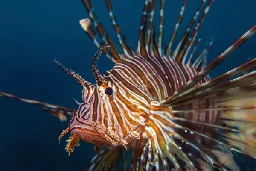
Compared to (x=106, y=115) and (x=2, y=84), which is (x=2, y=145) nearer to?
(x=2, y=84)

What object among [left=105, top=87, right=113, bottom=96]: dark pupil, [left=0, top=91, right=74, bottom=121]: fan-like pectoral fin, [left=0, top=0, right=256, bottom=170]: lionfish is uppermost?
[left=0, top=91, right=74, bottom=121]: fan-like pectoral fin

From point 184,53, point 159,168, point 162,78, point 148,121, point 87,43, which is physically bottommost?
point 159,168

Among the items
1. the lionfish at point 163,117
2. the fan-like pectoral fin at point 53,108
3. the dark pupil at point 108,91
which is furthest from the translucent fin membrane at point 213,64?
the fan-like pectoral fin at point 53,108

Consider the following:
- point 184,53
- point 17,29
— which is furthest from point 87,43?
point 184,53

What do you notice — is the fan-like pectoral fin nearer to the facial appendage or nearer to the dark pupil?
the facial appendage

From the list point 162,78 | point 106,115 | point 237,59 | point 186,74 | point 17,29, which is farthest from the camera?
point 237,59

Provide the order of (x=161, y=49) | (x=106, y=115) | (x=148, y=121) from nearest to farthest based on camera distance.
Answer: (x=106, y=115) → (x=148, y=121) → (x=161, y=49)

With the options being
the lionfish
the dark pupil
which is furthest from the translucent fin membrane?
the dark pupil

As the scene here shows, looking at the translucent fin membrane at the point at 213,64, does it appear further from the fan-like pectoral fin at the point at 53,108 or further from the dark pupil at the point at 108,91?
the fan-like pectoral fin at the point at 53,108

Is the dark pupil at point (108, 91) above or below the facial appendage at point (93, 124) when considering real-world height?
above
